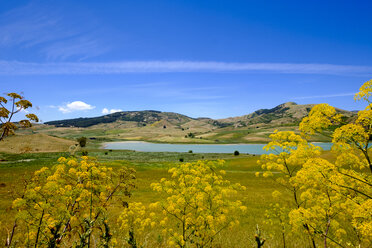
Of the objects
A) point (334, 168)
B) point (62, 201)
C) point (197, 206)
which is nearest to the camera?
point (62, 201)

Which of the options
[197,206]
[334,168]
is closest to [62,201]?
[197,206]

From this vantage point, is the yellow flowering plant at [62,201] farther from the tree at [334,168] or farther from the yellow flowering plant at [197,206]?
the tree at [334,168]

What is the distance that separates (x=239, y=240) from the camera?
11.0 metres

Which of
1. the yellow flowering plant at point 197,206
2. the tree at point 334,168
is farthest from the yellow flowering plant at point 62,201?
the tree at point 334,168

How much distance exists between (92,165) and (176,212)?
404 cm

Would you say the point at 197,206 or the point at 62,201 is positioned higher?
the point at 62,201

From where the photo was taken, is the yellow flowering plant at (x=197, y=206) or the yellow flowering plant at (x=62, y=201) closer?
the yellow flowering plant at (x=62, y=201)

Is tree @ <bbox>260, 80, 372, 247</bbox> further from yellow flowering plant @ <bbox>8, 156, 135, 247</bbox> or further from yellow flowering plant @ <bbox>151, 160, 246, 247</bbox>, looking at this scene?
yellow flowering plant @ <bbox>8, 156, 135, 247</bbox>

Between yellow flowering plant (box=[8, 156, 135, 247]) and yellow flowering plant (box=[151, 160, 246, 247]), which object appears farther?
yellow flowering plant (box=[151, 160, 246, 247])

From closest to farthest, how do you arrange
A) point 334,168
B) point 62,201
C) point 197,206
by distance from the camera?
point 62,201 → point 334,168 → point 197,206

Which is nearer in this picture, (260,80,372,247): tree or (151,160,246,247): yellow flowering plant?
(260,80,372,247): tree

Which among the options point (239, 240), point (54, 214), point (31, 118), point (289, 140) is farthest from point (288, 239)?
point (31, 118)

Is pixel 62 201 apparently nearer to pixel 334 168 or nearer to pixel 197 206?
pixel 197 206

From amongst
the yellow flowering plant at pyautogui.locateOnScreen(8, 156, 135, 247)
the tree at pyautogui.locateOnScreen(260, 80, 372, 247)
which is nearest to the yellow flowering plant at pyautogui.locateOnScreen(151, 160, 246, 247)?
the yellow flowering plant at pyautogui.locateOnScreen(8, 156, 135, 247)
